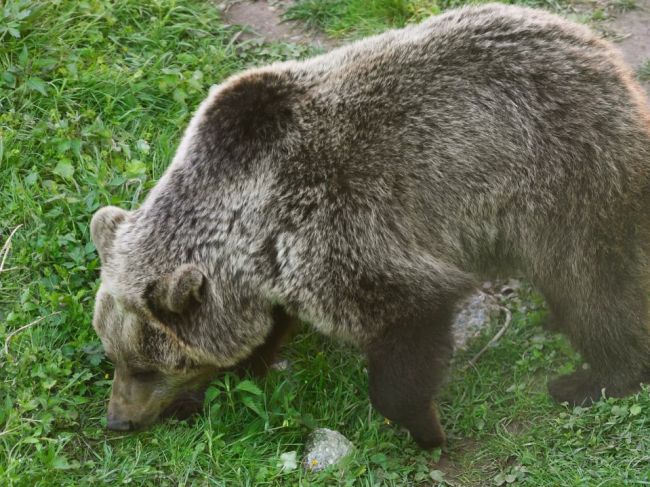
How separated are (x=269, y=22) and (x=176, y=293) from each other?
4011 millimetres

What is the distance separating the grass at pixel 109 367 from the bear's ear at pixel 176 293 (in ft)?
1.95

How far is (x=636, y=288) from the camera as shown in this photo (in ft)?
18.4

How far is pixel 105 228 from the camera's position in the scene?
584 centimetres

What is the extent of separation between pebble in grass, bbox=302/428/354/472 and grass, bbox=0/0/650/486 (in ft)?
0.28

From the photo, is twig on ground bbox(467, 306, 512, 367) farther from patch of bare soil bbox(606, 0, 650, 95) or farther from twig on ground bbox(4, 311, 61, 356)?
twig on ground bbox(4, 311, 61, 356)

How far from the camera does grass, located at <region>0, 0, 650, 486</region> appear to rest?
544 cm

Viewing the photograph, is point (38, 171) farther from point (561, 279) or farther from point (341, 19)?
point (561, 279)

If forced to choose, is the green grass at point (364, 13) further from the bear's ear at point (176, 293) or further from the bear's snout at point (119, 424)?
the bear's snout at point (119, 424)

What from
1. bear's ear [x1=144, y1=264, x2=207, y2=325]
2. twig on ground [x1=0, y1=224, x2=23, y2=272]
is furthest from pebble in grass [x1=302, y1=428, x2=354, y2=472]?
twig on ground [x1=0, y1=224, x2=23, y2=272]

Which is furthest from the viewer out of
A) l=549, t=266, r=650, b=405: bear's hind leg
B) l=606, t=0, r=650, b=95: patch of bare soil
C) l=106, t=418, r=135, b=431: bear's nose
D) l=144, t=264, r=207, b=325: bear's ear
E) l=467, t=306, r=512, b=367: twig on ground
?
l=606, t=0, r=650, b=95: patch of bare soil

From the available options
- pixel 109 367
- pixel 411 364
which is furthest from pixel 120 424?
Answer: pixel 411 364

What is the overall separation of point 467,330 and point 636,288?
1.32m

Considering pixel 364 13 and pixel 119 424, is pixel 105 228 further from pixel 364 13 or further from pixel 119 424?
pixel 364 13

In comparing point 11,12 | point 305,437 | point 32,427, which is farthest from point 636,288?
point 11,12
